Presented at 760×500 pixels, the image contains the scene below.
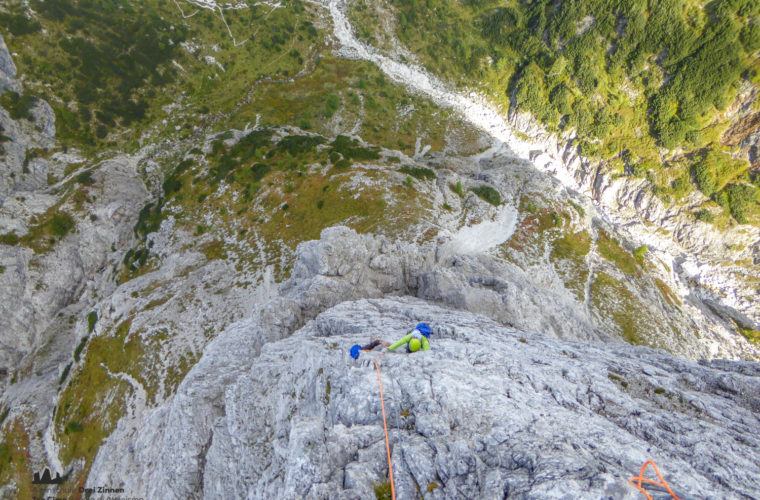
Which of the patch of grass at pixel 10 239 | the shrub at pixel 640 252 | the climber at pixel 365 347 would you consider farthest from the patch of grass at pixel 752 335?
the patch of grass at pixel 10 239

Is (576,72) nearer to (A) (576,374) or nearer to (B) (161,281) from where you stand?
(A) (576,374)

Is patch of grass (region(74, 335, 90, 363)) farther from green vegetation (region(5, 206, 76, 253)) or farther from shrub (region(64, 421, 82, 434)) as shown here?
green vegetation (region(5, 206, 76, 253))

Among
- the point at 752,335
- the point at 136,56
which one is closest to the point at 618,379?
the point at 752,335

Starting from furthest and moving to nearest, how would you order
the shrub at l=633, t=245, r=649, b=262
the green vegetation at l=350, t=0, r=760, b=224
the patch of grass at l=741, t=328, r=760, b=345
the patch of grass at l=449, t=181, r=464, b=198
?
the green vegetation at l=350, t=0, r=760, b=224 < the shrub at l=633, t=245, r=649, b=262 < the patch of grass at l=449, t=181, r=464, b=198 < the patch of grass at l=741, t=328, r=760, b=345

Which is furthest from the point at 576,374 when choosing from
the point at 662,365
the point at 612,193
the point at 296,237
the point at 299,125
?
the point at 612,193

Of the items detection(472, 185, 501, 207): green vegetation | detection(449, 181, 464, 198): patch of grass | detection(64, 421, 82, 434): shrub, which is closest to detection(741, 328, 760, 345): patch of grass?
detection(472, 185, 501, 207): green vegetation

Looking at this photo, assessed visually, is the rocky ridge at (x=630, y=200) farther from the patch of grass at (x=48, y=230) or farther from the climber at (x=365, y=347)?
the climber at (x=365, y=347)

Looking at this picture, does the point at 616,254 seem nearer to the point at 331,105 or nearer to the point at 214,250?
the point at 331,105
